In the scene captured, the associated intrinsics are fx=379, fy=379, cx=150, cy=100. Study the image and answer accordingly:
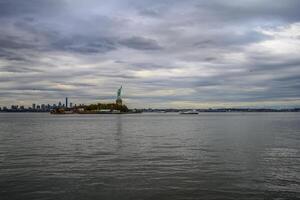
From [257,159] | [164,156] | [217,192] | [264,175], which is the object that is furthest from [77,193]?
[257,159]

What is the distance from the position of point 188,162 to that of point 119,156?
686cm

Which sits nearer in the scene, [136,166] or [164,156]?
[136,166]

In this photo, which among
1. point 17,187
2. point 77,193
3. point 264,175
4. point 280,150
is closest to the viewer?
point 77,193

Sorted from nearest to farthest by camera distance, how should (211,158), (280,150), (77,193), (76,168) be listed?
1. (77,193)
2. (76,168)
3. (211,158)
4. (280,150)

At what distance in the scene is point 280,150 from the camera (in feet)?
125

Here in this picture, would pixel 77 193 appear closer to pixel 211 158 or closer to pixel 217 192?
pixel 217 192

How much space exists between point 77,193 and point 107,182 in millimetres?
3030

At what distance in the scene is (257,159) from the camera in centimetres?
3155

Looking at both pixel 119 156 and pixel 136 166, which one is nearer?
pixel 136 166

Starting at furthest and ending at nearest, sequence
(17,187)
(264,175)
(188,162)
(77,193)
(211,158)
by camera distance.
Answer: (211,158)
(188,162)
(264,175)
(17,187)
(77,193)

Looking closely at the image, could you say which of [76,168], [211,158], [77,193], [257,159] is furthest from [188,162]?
[77,193]

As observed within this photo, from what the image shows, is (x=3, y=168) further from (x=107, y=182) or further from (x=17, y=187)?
(x=107, y=182)

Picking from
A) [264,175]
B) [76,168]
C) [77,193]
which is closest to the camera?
[77,193]

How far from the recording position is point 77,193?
1953cm
